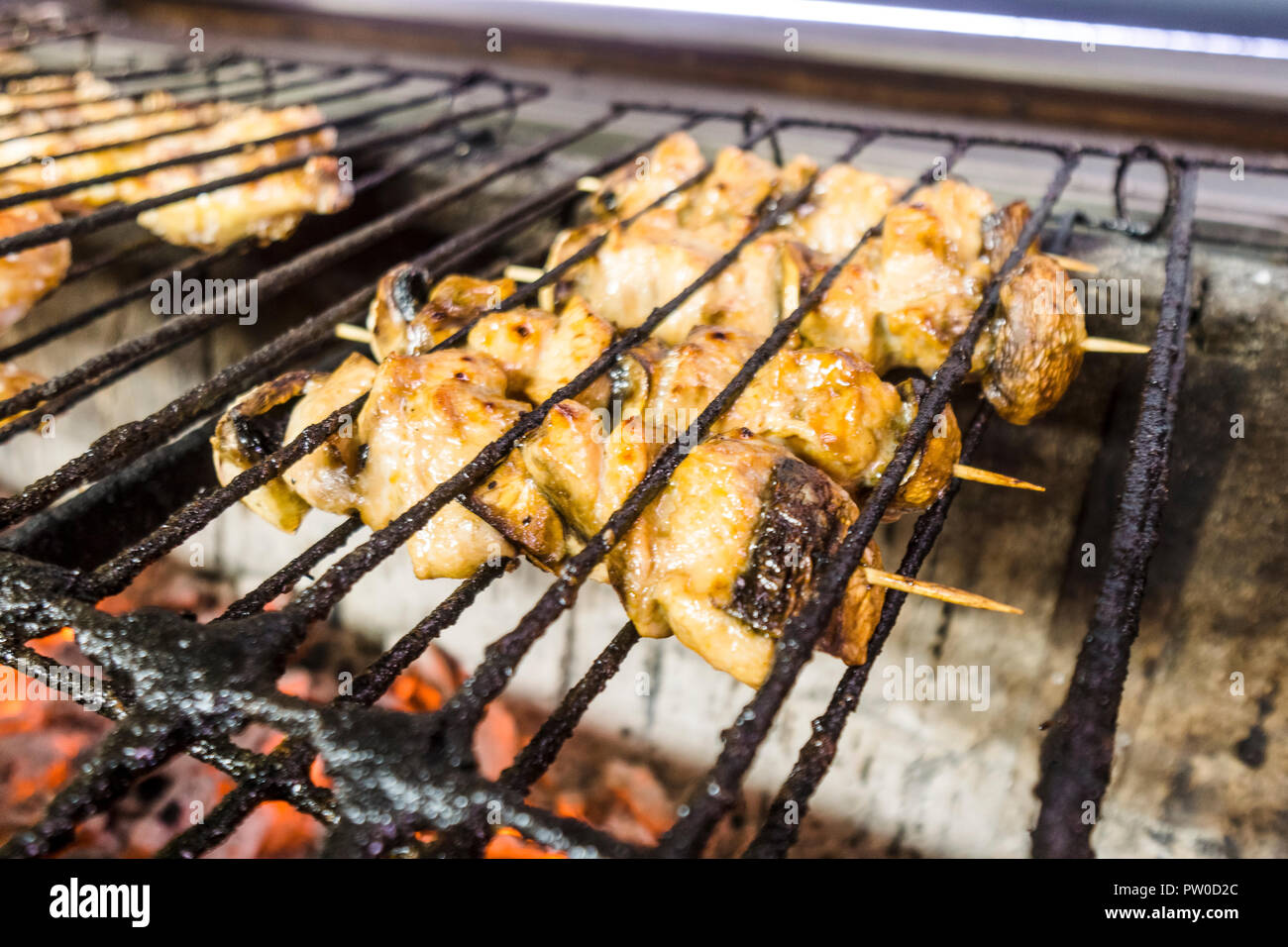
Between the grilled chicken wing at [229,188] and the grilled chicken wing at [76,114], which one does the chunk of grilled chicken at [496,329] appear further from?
the grilled chicken wing at [76,114]

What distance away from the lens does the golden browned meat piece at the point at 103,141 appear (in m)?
3.42

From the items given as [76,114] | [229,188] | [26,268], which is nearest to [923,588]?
[229,188]

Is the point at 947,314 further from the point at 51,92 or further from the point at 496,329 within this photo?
the point at 51,92

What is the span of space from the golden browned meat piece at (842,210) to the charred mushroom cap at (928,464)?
905mm

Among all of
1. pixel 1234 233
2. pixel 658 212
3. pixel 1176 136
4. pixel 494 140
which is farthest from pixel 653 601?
pixel 1176 136

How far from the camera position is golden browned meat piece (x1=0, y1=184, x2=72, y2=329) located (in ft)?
9.36

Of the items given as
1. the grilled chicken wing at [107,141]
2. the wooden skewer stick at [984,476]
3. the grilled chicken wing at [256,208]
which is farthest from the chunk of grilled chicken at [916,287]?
the grilled chicken wing at [107,141]

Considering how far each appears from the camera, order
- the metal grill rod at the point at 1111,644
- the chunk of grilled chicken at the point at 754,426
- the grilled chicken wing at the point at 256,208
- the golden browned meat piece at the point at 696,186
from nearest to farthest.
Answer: the metal grill rod at the point at 1111,644 → the chunk of grilled chicken at the point at 754,426 → the golden browned meat piece at the point at 696,186 → the grilled chicken wing at the point at 256,208

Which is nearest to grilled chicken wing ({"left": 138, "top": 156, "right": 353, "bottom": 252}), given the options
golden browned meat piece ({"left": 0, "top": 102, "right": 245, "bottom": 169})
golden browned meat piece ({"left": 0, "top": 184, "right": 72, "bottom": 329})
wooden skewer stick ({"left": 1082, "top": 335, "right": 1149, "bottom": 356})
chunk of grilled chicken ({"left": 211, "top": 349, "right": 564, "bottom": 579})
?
golden browned meat piece ({"left": 0, "top": 102, "right": 245, "bottom": 169})

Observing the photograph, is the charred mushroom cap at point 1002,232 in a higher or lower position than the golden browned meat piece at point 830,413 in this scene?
higher

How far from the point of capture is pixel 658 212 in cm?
288

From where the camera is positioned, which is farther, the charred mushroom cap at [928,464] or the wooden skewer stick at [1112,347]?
the wooden skewer stick at [1112,347]

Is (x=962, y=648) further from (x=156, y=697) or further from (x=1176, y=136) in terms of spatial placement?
(x=1176, y=136)

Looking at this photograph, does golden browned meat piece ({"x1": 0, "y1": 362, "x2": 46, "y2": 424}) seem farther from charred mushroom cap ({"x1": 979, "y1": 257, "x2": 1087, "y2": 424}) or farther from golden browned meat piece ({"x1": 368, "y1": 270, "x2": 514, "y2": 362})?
charred mushroom cap ({"x1": 979, "y1": 257, "x2": 1087, "y2": 424})
